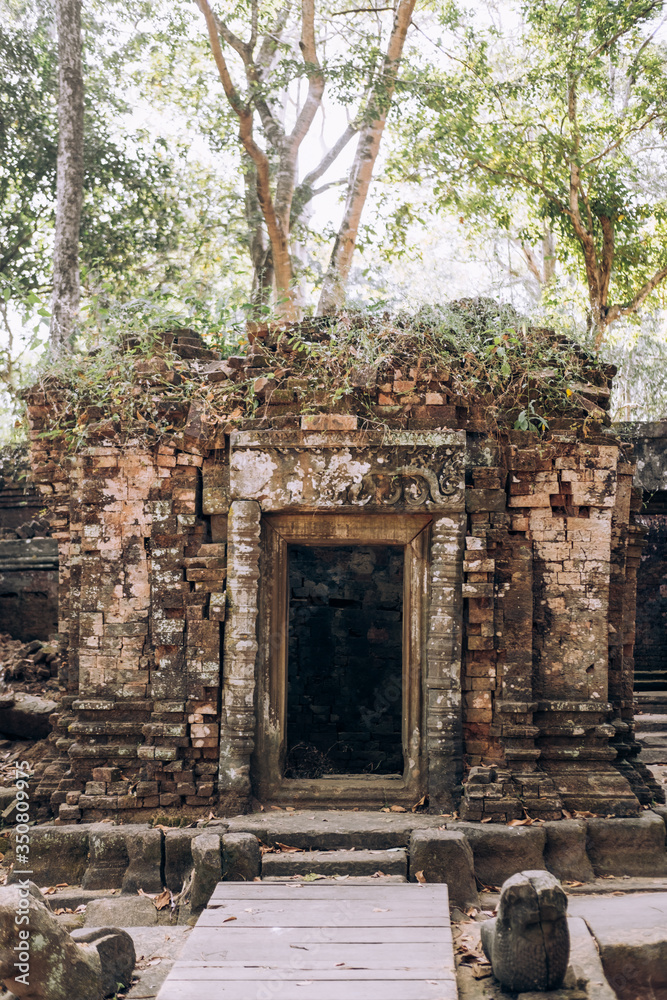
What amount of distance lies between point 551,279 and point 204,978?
12325 millimetres

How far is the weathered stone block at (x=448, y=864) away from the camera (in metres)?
4.52

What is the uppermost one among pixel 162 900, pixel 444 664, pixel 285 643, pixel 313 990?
pixel 285 643

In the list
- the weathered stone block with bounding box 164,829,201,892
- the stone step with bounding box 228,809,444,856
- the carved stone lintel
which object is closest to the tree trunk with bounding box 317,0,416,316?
the carved stone lintel

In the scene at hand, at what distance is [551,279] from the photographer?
43.6ft

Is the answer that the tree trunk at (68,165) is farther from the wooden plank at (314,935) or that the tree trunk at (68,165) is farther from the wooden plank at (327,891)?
the wooden plank at (314,935)

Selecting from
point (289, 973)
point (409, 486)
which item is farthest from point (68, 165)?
point (289, 973)

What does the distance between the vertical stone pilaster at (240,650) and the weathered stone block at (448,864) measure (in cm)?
122

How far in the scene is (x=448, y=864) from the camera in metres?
4.55

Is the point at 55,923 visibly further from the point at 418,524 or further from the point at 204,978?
the point at 418,524

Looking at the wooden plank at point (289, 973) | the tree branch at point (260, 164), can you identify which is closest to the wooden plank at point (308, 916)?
the wooden plank at point (289, 973)

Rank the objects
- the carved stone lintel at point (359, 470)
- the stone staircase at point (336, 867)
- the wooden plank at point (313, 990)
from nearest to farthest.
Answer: the wooden plank at point (313, 990), the stone staircase at point (336, 867), the carved stone lintel at point (359, 470)

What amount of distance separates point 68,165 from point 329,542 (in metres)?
7.29

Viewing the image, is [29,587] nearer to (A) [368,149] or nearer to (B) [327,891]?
(B) [327,891]

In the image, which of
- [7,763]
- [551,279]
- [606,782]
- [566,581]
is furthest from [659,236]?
[7,763]
